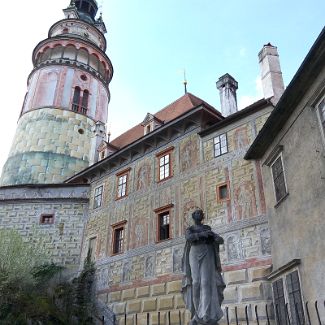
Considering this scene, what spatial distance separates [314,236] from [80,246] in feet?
37.7

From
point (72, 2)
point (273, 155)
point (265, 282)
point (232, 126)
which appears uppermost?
point (72, 2)

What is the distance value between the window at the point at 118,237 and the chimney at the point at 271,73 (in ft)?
25.3

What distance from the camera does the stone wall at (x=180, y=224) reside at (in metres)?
11.1

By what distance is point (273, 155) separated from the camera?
1108 centimetres

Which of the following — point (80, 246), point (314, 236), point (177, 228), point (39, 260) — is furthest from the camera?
point (80, 246)

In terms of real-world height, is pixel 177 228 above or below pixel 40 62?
below

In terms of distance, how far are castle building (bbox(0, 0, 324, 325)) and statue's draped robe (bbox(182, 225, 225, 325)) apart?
12.3 ft

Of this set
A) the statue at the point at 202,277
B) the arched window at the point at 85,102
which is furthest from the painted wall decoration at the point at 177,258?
the arched window at the point at 85,102

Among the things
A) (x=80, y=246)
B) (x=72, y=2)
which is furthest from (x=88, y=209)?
(x=72, y=2)

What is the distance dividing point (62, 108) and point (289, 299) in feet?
62.4

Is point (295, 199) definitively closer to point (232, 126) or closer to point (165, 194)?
point (232, 126)

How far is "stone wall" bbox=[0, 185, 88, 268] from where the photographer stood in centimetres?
1719

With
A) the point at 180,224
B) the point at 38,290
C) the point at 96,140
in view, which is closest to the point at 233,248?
the point at 180,224

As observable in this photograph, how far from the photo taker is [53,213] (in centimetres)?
1808
